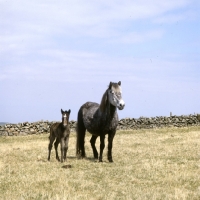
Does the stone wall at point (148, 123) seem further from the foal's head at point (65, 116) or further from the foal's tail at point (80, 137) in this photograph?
the foal's head at point (65, 116)

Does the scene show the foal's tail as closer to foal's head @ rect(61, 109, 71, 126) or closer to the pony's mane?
the pony's mane

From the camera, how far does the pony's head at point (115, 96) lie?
44.1 ft

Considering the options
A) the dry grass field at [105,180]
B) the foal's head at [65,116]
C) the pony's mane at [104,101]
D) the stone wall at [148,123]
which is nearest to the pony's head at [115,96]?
the pony's mane at [104,101]

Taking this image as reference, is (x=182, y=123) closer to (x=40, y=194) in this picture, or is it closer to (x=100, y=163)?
(x=100, y=163)

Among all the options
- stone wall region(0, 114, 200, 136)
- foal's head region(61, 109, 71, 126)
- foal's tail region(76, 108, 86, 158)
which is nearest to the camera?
foal's head region(61, 109, 71, 126)

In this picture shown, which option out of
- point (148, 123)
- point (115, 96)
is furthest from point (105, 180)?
point (148, 123)

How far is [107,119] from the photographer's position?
14461mm

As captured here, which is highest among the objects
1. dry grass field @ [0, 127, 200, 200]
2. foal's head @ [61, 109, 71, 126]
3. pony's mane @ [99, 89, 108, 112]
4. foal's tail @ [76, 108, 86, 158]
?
pony's mane @ [99, 89, 108, 112]

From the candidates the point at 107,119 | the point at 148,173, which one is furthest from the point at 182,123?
the point at 148,173

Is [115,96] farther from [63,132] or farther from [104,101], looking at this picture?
[63,132]

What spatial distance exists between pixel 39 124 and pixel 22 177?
75.8ft

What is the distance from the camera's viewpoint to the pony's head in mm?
13444

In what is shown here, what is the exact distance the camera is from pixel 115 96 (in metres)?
13.7

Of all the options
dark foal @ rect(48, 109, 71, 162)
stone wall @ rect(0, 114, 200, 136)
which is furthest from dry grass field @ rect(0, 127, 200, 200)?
stone wall @ rect(0, 114, 200, 136)
